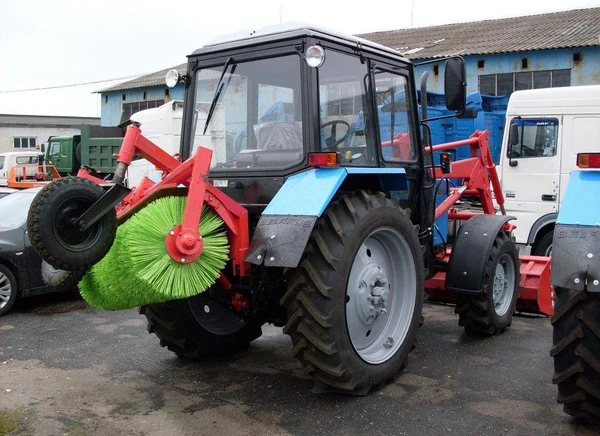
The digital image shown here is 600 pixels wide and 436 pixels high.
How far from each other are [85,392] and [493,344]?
3.44 metres

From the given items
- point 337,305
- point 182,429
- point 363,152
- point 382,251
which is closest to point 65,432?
point 182,429

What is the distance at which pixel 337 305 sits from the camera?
3.97 meters

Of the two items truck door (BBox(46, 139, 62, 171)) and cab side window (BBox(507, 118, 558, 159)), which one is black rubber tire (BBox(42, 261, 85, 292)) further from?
truck door (BBox(46, 139, 62, 171))

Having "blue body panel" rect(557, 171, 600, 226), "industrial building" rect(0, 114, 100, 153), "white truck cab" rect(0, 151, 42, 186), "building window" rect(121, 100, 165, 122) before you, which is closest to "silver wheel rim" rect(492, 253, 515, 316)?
"blue body panel" rect(557, 171, 600, 226)

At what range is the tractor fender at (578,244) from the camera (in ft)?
10.8

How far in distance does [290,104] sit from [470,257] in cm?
225

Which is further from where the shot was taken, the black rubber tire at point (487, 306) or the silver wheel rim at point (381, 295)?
the black rubber tire at point (487, 306)

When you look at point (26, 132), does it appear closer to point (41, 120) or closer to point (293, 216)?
point (41, 120)

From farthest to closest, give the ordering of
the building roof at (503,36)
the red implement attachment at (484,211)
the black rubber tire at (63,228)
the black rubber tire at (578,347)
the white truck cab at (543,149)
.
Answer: the building roof at (503,36), the white truck cab at (543,149), the red implement attachment at (484,211), the black rubber tire at (63,228), the black rubber tire at (578,347)

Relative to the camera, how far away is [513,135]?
944cm

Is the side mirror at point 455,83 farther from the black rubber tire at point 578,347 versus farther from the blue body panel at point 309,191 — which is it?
the black rubber tire at point 578,347

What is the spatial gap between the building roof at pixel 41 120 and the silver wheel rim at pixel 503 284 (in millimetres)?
37545

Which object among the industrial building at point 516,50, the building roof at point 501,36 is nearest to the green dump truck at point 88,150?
the industrial building at point 516,50

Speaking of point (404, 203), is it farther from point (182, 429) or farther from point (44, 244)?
point (44, 244)
